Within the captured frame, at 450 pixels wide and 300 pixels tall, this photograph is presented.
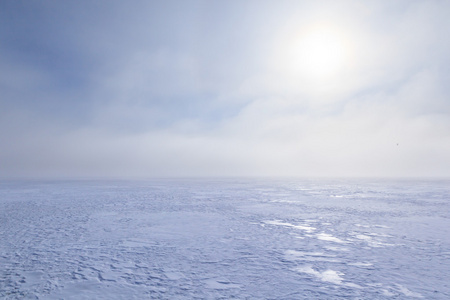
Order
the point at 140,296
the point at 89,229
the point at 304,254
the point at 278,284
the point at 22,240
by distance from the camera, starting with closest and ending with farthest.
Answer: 1. the point at 140,296
2. the point at 278,284
3. the point at 304,254
4. the point at 22,240
5. the point at 89,229

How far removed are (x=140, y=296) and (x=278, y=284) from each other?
6.22 ft

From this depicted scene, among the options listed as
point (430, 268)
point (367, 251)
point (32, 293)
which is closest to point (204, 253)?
Result: point (32, 293)

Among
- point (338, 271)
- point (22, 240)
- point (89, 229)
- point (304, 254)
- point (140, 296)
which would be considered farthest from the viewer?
point (89, 229)

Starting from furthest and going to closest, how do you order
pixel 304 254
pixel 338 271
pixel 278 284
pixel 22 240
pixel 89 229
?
pixel 89 229 → pixel 22 240 → pixel 304 254 → pixel 338 271 → pixel 278 284

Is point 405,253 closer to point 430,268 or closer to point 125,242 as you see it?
point 430,268

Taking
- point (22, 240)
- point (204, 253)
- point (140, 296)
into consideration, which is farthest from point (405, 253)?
point (22, 240)

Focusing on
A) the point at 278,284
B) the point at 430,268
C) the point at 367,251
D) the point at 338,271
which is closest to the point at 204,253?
the point at 278,284

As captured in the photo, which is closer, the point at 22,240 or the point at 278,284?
the point at 278,284

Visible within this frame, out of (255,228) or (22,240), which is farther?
(255,228)

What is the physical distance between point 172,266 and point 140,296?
46.3 inches

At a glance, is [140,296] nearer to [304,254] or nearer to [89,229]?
[304,254]

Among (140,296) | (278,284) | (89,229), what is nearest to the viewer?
(140,296)

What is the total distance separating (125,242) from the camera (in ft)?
21.1

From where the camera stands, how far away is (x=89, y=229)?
7781 millimetres
